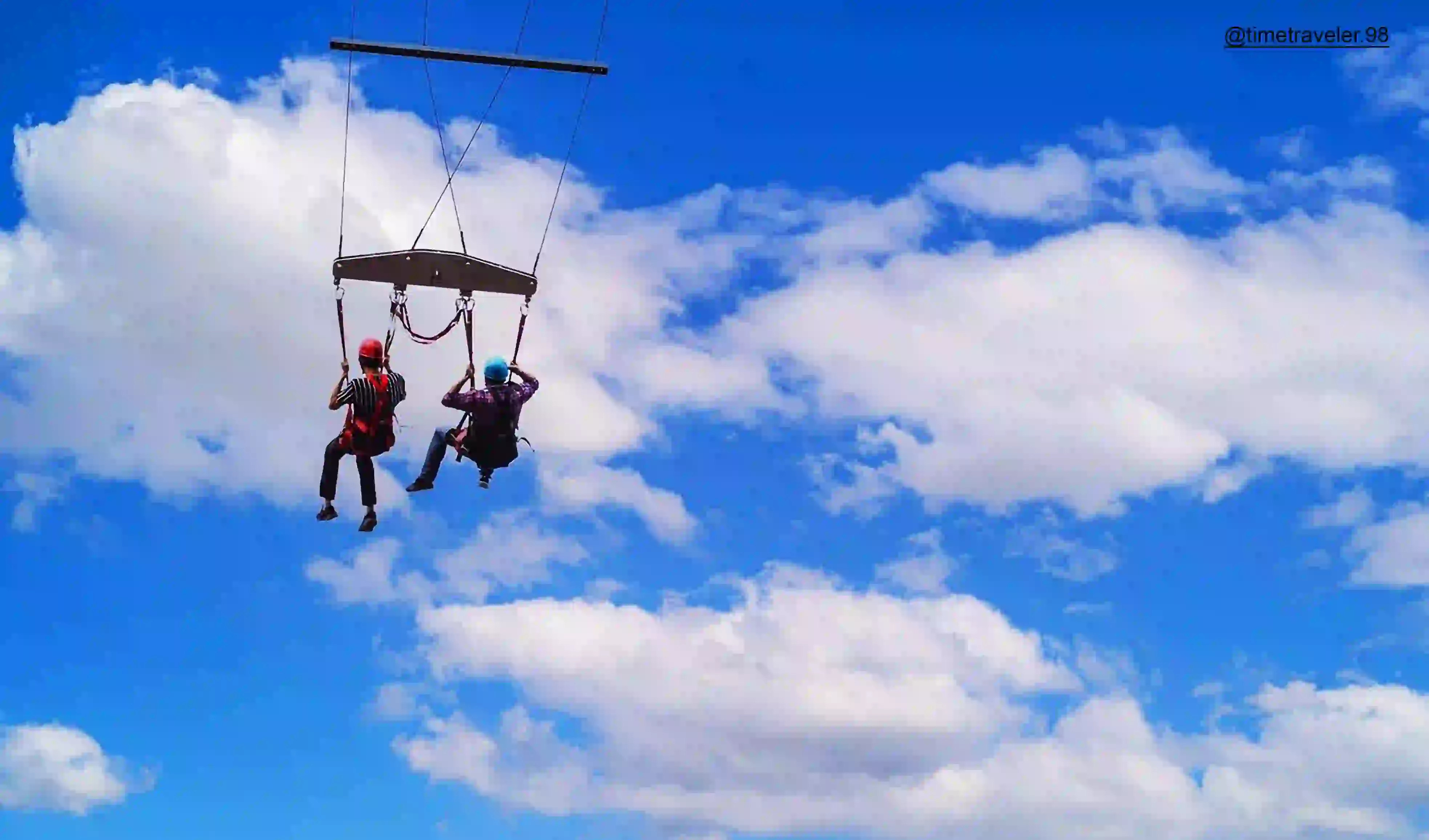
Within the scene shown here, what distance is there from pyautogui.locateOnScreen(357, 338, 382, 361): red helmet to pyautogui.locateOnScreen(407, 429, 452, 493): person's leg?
1.82m

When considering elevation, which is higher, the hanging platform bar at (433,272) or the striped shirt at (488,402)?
the hanging platform bar at (433,272)

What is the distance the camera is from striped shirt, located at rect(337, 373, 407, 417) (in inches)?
1277

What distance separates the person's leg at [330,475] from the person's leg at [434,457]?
4.39 feet

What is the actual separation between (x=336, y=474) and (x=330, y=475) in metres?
0.11

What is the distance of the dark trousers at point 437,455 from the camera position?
33.9m

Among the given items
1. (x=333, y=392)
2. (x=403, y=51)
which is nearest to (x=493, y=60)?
(x=403, y=51)

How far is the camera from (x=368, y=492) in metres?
33.4

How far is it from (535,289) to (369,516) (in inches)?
187

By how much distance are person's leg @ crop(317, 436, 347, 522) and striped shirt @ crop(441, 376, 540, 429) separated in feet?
6.15

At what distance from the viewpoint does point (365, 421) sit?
3272cm

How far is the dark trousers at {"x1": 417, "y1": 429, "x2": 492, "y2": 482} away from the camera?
111 feet

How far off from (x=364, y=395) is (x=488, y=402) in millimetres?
2098

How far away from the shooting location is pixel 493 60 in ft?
104

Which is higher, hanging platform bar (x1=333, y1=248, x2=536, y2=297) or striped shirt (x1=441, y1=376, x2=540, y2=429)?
hanging platform bar (x1=333, y1=248, x2=536, y2=297)
